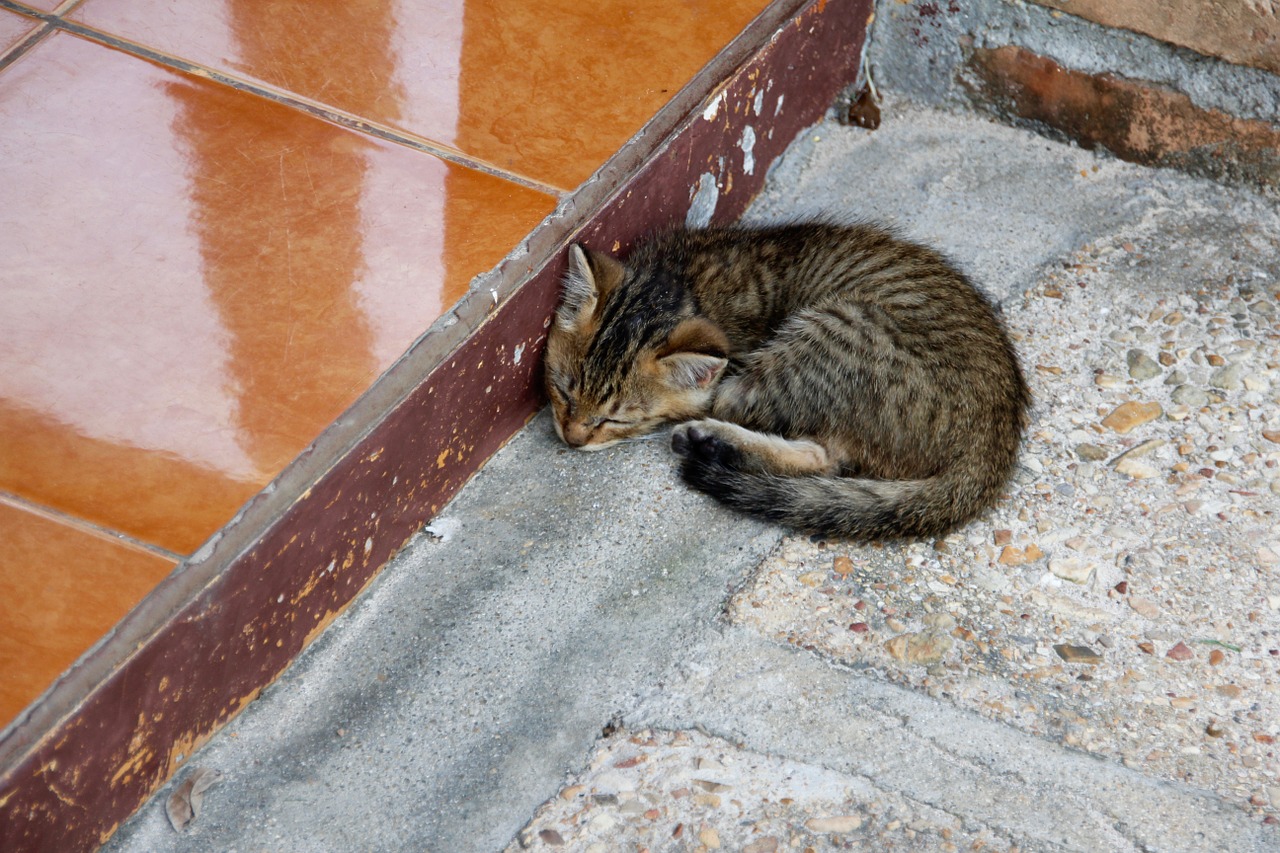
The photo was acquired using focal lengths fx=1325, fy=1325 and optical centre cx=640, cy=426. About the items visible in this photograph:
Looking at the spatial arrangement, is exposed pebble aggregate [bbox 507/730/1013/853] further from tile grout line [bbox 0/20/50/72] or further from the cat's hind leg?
tile grout line [bbox 0/20/50/72]

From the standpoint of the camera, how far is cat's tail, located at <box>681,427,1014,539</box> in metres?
2.52

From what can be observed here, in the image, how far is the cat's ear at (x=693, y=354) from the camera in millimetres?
2773

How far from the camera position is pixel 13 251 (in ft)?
8.20

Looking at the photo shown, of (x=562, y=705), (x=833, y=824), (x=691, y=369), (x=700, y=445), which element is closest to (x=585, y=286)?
(x=691, y=369)

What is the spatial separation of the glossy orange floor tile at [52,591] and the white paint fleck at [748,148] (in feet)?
5.97

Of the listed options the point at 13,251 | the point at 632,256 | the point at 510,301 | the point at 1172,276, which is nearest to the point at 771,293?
the point at 632,256

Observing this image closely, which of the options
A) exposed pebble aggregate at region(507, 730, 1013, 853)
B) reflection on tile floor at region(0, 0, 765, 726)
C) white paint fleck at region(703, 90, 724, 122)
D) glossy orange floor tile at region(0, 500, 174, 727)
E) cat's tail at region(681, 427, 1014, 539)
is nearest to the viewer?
glossy orange floor tile at region(0, 500, 174, 727)

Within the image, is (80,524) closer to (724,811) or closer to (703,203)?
(724,811)

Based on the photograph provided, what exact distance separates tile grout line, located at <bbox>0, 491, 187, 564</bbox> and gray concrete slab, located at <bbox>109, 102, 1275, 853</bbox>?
13.9 inches

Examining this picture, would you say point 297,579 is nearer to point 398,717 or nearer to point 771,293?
point 398,717

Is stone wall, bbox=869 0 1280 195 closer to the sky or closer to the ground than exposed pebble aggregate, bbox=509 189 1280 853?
closer to the sky

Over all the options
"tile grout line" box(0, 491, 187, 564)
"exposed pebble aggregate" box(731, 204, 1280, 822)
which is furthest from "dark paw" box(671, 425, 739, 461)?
"tile grout line" box(0, 491, 187, 564)

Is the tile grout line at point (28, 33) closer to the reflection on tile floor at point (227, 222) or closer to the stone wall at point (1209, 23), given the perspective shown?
the reflection on tile floor at point (227, 222)

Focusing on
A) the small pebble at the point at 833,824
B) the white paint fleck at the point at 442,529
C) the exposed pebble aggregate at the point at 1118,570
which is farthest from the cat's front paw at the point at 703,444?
the small pebble at the point at 833,824
